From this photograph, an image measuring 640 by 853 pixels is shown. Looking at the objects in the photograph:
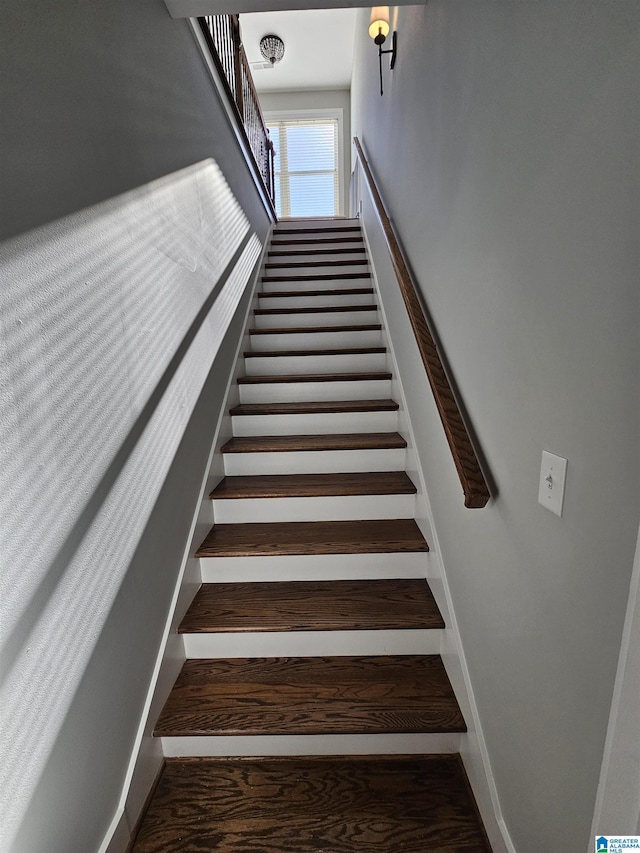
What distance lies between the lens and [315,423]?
237 cm

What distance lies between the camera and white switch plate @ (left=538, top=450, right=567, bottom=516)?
0.78 m

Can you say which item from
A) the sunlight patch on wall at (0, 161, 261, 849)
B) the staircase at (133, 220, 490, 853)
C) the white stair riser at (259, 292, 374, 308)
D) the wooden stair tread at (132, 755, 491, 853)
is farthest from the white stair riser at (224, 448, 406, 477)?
the white stair riser at (259, 292, 374, 308)

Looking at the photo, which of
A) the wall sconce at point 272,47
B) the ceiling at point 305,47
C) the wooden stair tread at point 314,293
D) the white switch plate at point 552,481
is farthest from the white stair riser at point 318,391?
the wall sconce at point 272,47

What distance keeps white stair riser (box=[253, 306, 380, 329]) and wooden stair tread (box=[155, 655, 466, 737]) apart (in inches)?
84.8

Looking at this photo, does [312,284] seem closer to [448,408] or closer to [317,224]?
[317,224]

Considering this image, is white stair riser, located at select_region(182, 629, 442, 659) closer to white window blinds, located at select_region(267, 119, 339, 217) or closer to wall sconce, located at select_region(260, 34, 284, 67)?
wall sconce, located at select_region(260, 34, 284, 67)

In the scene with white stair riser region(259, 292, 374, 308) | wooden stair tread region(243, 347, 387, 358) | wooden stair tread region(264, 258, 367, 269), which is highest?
wooden stair tread region(264, 258, 367, 269)

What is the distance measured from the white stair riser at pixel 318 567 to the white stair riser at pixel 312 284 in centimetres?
230

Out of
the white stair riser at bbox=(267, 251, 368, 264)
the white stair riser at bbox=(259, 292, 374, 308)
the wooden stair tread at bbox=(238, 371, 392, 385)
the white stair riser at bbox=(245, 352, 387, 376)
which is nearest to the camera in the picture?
the wooden stair tread at bbox=(238, 371, 392, 385)

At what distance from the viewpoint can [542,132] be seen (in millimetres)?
792

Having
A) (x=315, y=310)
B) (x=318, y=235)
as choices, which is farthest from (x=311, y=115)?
(x=315, y=310)

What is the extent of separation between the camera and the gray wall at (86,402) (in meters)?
0.79

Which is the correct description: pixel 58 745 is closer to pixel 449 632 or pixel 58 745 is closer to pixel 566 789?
pixel 566 789

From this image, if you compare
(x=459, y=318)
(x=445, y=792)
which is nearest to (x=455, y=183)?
(x=459, y=318)
